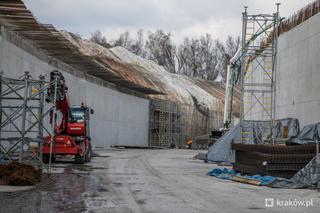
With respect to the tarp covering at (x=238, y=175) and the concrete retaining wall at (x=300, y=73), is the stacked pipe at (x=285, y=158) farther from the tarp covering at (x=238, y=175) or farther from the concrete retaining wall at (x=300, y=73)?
the concrete retaining wall at (x=300, y=73)

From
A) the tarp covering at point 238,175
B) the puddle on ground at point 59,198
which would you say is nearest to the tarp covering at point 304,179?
the tarp covering at point 238,175

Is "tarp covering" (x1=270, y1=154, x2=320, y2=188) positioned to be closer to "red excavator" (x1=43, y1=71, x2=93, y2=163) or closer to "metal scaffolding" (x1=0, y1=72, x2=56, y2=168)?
"metal scaffolding" (x1=0, y1=72, x2=56, y2=168)

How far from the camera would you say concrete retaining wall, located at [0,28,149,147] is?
24.5m

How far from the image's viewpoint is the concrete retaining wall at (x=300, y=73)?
21.8m

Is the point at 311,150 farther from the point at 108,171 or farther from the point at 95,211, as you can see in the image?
the point at 95,211

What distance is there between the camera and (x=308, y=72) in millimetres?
22750

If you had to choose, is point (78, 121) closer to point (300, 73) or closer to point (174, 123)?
point (300, 73)

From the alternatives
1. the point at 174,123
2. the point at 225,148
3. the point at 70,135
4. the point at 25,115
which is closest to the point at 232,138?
A: the point at 225,148

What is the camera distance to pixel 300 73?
2383 cm

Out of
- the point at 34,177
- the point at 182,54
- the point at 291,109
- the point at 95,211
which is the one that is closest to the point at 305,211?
the point at 95,211

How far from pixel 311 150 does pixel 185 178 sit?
413 cm

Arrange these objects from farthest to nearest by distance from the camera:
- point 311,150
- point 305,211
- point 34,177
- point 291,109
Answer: point 291,109
point 311,150
point 34,177
point 305,211

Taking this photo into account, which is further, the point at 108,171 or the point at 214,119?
the point at 214,119

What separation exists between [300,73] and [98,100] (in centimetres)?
2133
